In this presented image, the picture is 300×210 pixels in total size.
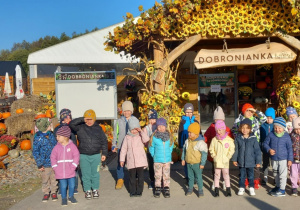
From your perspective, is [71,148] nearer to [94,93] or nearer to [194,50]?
[94,93]

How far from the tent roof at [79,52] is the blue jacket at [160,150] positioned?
49.5 feet

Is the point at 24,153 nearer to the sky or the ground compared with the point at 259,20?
nearer to the ground

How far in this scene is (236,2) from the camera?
24.6 feet

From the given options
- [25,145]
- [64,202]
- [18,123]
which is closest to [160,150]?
[64,202]

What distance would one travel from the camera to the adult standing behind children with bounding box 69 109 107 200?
5.82 metres

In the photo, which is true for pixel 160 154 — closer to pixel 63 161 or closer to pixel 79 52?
pixel 63 161

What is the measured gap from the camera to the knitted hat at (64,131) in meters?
5.47

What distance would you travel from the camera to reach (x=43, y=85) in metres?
14.5

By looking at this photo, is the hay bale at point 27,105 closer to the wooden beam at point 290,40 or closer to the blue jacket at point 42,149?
the blue jacket at point 42,149

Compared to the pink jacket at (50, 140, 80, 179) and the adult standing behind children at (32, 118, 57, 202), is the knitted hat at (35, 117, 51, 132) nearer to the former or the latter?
the adult standing behind children at (32, 118, 57, 202)

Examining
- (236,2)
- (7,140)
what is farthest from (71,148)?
(7,140)

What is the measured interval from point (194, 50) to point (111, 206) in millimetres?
6463

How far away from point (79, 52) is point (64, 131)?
15909mm

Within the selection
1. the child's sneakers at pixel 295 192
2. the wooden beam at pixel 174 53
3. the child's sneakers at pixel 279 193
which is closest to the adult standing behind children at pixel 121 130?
the wooden beam at pixel 174 53
